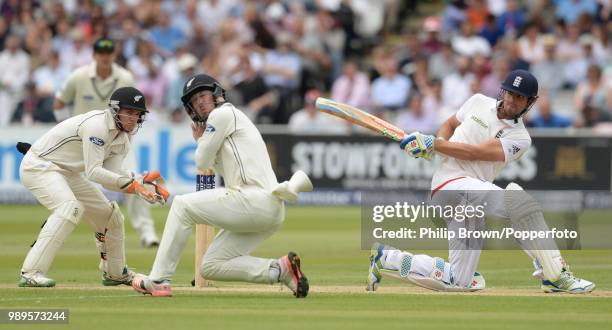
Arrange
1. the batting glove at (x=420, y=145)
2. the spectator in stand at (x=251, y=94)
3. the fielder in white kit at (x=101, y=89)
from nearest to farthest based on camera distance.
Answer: the batting glove at (x=420, y=145)
the fielder in white kit at (x=101, y=89)
the spectator in stand at (x=251, y=94)

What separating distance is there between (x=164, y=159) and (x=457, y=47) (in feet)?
21.3

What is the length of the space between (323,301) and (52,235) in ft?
8.70

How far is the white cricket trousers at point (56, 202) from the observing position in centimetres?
1101

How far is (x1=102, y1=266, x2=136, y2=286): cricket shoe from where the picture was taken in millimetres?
11453

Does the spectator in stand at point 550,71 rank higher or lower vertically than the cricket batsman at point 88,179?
higher

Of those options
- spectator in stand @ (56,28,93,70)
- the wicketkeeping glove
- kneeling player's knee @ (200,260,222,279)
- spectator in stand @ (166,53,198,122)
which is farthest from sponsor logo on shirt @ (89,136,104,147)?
spectator in stand @ (56,28,93,70)

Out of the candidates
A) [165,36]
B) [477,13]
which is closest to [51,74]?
[165,36]

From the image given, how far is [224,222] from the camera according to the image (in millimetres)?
10102

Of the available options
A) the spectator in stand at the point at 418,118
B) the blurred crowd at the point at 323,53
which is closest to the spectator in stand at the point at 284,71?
the blurred crowd at the point at 323,53

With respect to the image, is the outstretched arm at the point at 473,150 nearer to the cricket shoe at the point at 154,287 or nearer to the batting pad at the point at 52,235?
the cricket shoe at the point at 154,287

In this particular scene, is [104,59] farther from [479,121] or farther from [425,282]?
[425,282]

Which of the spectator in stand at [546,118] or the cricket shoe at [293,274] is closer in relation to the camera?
the cricket shoe at [293,274]

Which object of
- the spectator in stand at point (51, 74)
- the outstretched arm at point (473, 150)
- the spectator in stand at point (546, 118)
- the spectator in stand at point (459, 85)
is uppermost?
the spectator in stand at point (51, 74)

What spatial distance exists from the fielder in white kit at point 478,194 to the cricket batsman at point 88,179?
230cm
